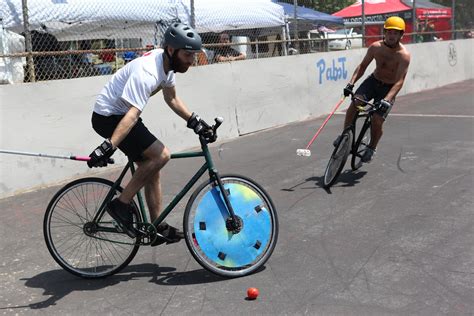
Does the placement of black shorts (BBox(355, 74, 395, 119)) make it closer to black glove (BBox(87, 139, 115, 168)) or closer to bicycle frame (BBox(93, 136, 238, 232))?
bicycle frame (BBox(93, 136, 238, 232))

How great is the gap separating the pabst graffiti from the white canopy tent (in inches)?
74.9

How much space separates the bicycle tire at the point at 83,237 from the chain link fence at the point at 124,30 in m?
3.61

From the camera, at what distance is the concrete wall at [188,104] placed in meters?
6.88

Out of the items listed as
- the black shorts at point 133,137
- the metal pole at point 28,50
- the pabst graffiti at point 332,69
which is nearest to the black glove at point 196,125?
the black shorts at point 133,137

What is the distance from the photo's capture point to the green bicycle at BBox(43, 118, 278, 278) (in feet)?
13.3

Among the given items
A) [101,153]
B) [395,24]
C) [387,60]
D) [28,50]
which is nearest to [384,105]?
[387,60]

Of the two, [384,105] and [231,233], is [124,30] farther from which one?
[231,233]

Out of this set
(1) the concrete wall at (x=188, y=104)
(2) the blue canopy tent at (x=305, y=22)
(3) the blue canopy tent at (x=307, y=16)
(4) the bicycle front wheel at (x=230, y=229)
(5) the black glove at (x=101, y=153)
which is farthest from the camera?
(3) the blue canopy tent at (x=307, y=16)

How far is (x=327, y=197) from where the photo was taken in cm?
610

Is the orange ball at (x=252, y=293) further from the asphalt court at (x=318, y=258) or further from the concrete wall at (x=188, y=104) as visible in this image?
the concrete wall at (x=188, y=104)

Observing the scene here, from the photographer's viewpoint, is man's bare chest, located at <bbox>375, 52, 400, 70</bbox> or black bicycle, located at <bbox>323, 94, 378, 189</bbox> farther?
man's bare chest, located at <bbox>375, 52, 400, 70</bbox>

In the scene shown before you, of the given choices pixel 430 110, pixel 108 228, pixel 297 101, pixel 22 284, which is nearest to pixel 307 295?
pixel 108 228

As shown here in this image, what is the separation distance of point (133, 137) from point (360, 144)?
3.79 meters

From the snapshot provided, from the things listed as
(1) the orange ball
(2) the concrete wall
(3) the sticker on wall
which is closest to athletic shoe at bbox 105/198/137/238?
(1) the orange ball
